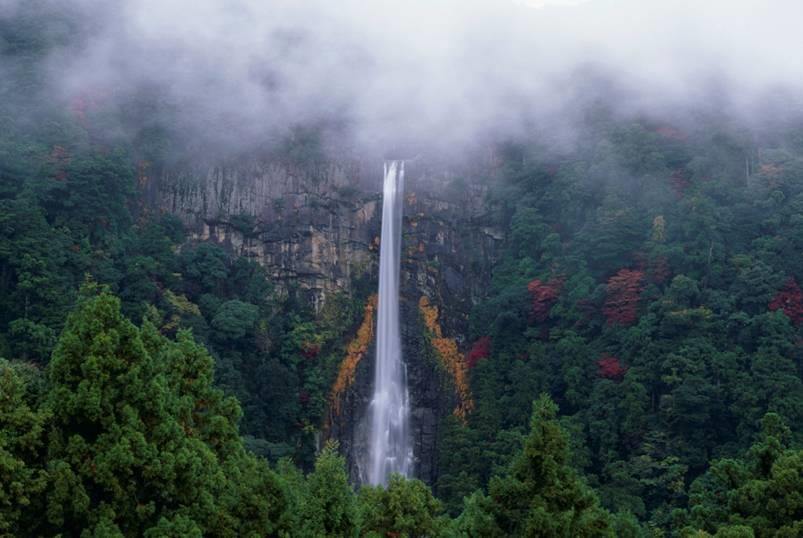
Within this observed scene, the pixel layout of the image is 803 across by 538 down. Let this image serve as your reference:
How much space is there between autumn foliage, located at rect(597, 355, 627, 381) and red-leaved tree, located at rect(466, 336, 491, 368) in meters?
5.26

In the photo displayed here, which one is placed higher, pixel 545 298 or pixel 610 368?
pixel 545 298

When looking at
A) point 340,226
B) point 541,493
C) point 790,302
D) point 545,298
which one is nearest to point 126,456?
point 541,493

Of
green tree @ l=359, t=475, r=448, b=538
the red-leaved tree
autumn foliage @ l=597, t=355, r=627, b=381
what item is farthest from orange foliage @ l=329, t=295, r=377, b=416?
green tree @ l=359, t=475, r=448, b=538

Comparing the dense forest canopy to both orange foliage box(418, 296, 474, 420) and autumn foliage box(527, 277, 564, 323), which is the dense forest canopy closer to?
autumn foliage box(527, 277, 564, 323)

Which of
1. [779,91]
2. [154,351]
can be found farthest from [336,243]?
[154,351]

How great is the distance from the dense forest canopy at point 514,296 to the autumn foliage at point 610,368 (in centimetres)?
7

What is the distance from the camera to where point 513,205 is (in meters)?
41.5

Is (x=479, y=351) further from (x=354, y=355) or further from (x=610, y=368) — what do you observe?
(x=610, y=368)

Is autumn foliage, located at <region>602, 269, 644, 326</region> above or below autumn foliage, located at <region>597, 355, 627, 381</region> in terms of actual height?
above

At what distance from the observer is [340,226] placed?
42594 millimetres

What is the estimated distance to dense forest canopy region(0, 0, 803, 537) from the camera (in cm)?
1802

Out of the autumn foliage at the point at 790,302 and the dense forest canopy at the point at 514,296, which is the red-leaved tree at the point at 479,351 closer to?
the dense forest canopy at the point at 514,296

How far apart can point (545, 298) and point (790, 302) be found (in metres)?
8.53

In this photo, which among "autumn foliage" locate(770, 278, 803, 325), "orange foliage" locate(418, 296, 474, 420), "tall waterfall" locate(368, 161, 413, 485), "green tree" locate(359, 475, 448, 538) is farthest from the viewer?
"tall waterfall" locate(368, 161, 413, 485)
